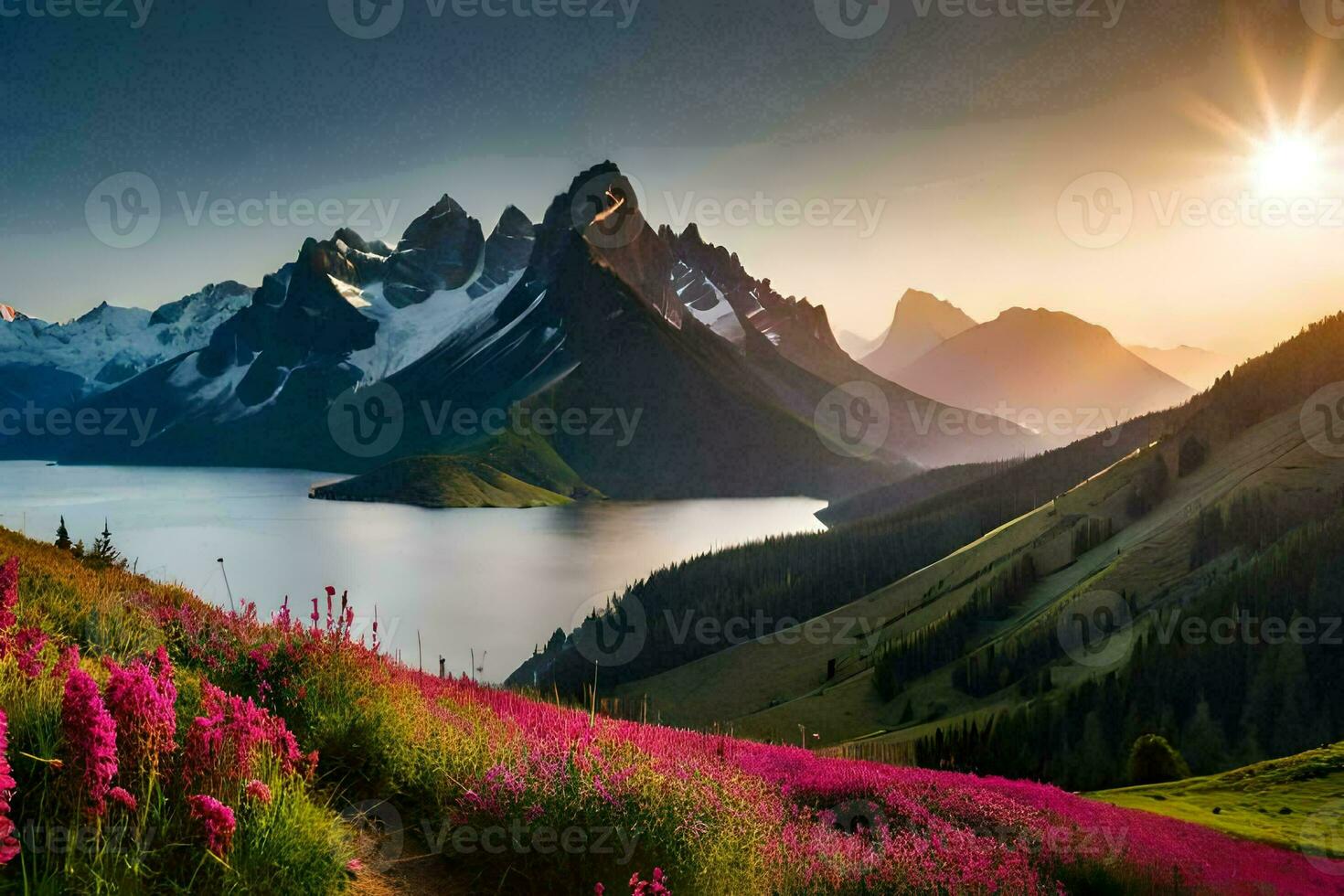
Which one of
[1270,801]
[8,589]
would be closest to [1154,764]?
[1270,801]

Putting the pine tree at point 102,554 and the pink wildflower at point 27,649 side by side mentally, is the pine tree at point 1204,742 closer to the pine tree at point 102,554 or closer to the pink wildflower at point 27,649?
the pine tree at point 102,554

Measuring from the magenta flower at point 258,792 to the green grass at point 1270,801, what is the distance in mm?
16069

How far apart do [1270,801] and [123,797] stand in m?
21.3

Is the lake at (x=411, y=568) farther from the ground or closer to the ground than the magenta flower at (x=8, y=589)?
closer to the ground

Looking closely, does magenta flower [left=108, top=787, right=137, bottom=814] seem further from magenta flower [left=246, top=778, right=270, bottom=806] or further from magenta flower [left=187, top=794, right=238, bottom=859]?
magenta flower [left=246, top=778, right=270, bottom=806]

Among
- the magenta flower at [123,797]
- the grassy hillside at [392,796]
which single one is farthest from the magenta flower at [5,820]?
the magenta flower at [123,797]

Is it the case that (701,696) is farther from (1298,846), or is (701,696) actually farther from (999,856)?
(999,856)

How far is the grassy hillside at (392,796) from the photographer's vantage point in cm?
549

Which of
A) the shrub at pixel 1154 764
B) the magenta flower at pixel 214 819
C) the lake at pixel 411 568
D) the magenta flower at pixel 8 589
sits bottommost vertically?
the lake at pixel 411 568

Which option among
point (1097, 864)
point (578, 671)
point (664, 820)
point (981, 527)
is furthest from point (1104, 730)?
point (981, 527)

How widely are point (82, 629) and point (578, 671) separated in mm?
81480

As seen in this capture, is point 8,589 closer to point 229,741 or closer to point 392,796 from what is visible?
point 229,741

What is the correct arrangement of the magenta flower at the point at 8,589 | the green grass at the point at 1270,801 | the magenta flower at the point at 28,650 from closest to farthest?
the magenta flower at the point at 28,650, the magenta flower at the point at 8,589, the green grass at the point at 1270,801

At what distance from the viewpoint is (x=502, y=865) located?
746 centimetres
